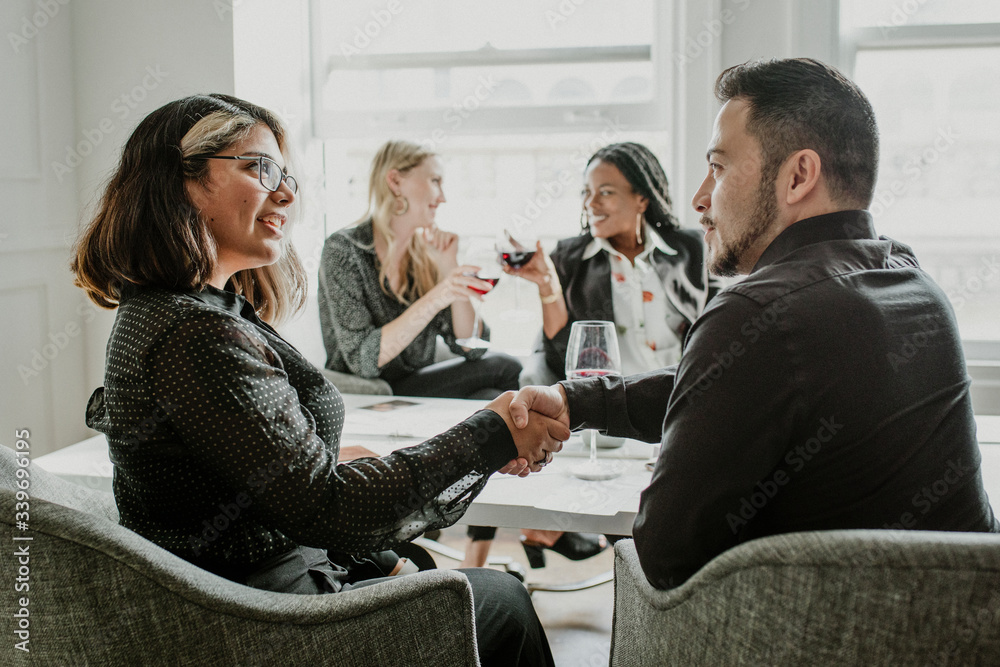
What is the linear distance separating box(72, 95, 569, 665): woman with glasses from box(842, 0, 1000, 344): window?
218cm

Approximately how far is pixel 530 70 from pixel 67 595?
281 cm

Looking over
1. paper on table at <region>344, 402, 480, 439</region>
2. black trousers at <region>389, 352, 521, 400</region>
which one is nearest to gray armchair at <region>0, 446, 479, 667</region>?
paper on table at <region>344, 402, 480, 439</region>

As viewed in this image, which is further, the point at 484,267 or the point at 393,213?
the point at 393,213

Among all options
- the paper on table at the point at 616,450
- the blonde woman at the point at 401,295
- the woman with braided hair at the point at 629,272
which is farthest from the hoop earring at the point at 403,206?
the paper on table at the point at 616,450

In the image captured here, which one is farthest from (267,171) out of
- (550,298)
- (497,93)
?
(497,93)

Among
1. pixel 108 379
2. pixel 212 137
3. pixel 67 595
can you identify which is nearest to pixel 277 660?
pixel 67 595

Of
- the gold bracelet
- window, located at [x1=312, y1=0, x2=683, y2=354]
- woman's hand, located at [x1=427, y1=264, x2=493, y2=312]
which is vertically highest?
window, located at [x1=312, y1=0, x2=683, y2=354]

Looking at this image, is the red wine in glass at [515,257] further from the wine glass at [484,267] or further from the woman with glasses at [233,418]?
the woman with glasses at [233,418]

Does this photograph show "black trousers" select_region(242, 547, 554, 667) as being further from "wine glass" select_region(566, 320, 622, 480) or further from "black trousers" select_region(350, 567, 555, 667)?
"wine glass" select_region(566, 320, 622, 480)

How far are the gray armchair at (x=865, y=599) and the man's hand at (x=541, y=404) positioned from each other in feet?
1.72

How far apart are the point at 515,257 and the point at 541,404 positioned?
2.87 ft

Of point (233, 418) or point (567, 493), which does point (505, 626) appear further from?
point (233, 418)

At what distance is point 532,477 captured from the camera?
1.46 meters

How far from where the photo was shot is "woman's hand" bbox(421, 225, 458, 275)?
9.60 ft
